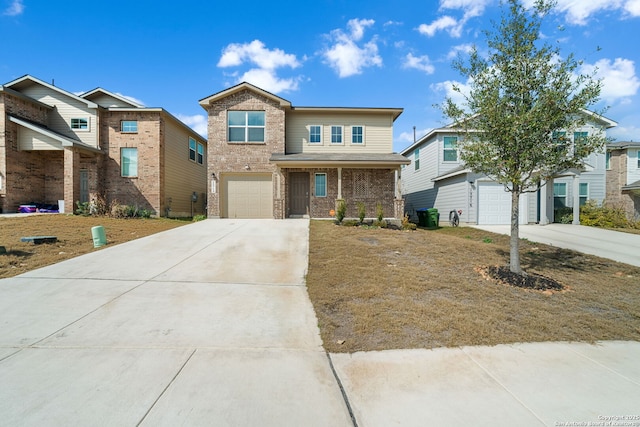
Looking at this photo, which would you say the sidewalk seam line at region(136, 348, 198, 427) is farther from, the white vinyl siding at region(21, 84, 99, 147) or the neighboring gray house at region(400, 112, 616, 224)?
the white vinyl siding at region(21, 84, 99, 147)

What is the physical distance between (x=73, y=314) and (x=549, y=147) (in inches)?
Answer: 355

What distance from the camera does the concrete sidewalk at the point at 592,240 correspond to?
A: 8.71 meters

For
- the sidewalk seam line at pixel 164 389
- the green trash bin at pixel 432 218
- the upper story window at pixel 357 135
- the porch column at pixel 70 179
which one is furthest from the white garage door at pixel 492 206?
the porch column at pixel 70 179

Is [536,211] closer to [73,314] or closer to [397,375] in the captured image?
[397,375]

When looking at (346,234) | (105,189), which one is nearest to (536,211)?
(346,234)

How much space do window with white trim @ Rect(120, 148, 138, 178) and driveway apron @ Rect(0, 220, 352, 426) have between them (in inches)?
468

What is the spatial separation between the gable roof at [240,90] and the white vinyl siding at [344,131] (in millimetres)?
1005

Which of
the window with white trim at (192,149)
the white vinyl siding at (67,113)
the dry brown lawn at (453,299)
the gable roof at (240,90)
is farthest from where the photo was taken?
the window with white trim at (192,149)

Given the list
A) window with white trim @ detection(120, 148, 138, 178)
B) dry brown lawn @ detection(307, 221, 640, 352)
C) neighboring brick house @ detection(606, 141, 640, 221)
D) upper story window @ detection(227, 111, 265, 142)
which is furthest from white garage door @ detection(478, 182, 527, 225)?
window with white trim @ detection(120, 148, 138, 178)

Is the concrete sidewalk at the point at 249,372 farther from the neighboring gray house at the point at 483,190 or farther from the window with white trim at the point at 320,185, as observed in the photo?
the neighboring gray house at the point at 483,190

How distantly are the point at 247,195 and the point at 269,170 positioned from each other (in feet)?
6.17

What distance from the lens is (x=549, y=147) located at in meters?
5.80

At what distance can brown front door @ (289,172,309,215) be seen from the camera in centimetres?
1552

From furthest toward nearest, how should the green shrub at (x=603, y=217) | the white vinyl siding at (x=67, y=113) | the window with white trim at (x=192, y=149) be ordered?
the window with white trim at (x=192, y=149) < the white vinyl siding at (x=67, y=113) < the green shrub at (x=603, y=217)
